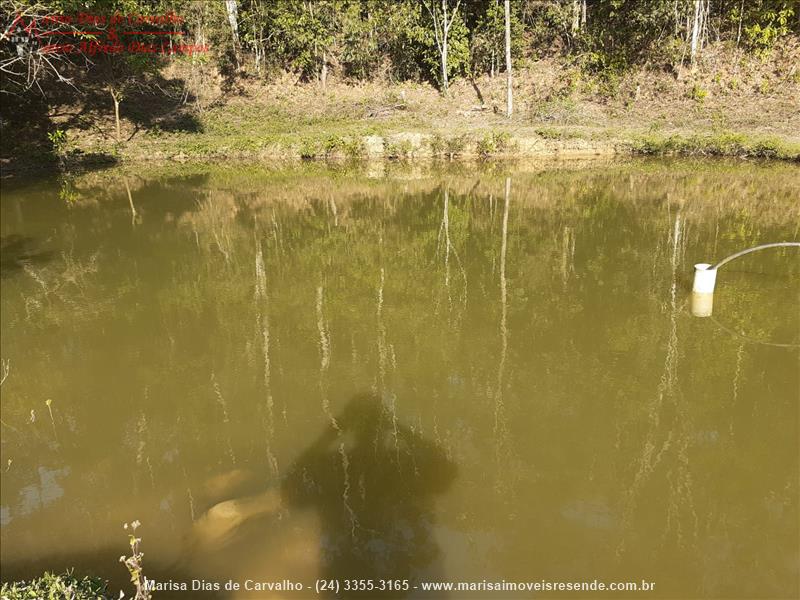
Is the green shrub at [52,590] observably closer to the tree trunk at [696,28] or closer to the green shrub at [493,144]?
the green shrub at [493,144]

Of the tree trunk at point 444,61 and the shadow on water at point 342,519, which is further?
the tree trunk at point 444,61

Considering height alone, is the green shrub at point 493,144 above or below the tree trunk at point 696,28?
below

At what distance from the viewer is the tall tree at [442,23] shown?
25797mm

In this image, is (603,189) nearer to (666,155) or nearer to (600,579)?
(666,155)

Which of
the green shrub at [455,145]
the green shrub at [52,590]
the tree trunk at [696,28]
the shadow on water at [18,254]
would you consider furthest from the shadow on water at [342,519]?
the tree trunk at [696,28]

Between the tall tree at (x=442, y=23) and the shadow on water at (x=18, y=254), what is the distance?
65.6ft

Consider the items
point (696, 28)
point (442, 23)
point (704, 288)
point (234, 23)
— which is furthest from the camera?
point (234, 23)

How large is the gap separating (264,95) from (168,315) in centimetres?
2270

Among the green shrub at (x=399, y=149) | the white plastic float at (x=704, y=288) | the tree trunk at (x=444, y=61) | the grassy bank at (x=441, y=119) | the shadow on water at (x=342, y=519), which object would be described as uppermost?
the tree trunk at (x=444, y=61)

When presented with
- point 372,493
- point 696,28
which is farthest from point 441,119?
point 372,493

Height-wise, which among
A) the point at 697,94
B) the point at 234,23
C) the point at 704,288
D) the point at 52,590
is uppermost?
the point at 234,23

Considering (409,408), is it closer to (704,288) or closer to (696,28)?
(704,288)

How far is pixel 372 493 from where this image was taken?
12.9 feet

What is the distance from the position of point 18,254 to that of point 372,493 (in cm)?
875
